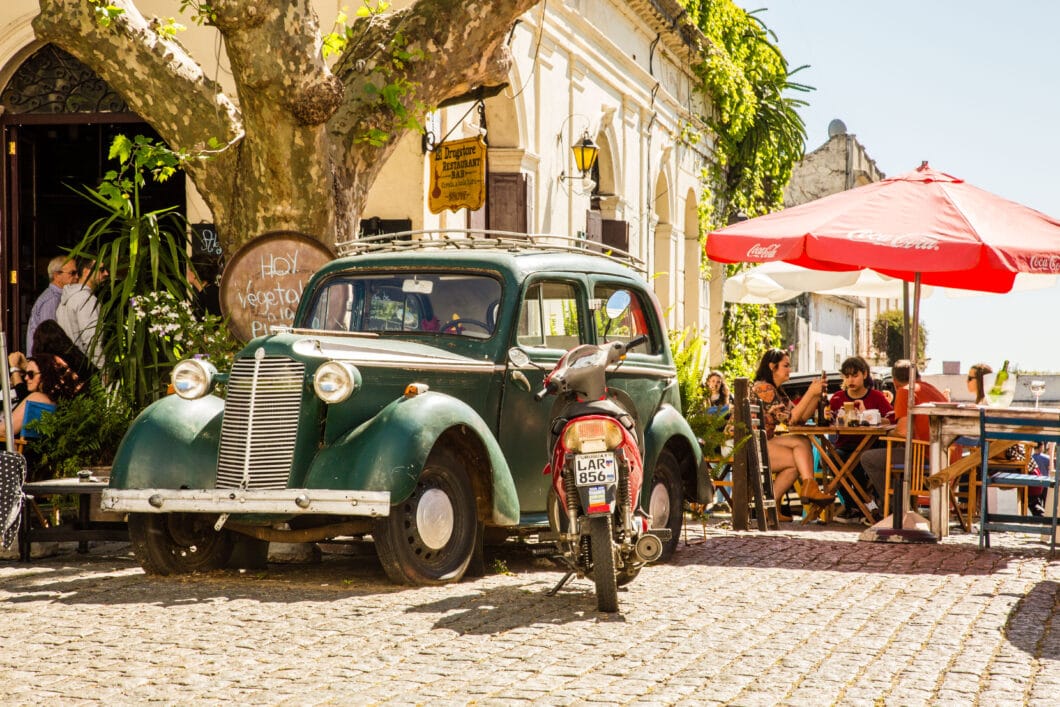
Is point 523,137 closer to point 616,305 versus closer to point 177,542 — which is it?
point 616,305

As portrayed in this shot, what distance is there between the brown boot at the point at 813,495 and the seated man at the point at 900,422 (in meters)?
0.39

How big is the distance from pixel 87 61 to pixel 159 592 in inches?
182

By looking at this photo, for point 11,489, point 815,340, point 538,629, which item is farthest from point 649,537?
point 815,340

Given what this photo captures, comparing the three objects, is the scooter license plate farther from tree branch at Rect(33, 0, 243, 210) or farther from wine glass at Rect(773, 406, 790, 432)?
wine glass at Rect(773, 406, 790, 432)

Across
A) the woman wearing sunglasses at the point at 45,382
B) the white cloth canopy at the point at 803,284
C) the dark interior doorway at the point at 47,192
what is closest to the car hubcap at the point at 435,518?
the woman wearing sunglasses at the point at 45,382

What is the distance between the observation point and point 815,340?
43969 mm

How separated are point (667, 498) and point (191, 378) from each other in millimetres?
3045

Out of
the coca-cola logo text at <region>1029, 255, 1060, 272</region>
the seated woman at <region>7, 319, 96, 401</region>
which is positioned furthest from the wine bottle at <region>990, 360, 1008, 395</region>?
the seated woman at <region>7, 319, 96, 401</region>

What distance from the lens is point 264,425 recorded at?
7.36 m

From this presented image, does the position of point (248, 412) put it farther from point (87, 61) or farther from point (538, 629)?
point (87, 61)

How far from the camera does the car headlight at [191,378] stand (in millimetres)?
7699

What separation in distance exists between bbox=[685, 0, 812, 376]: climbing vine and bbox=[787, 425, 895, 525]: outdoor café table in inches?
578

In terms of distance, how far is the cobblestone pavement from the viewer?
502cm

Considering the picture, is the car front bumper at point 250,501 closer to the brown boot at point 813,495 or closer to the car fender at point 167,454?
the car fender at point 167,454
